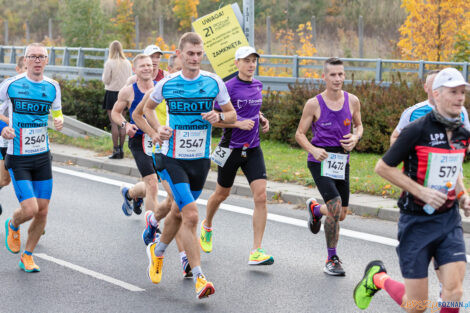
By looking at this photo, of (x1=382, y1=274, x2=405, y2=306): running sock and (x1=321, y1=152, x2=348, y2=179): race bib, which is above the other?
(x1=321, y1=152, x2=348, y2=179): race bib

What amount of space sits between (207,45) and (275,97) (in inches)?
270

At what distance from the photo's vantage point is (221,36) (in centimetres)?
1090

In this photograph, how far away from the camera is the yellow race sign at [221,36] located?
10766mm

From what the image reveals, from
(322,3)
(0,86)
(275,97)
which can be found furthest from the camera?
(322,3)

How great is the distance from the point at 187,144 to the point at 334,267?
191cm

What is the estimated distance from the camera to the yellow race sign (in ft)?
35.3

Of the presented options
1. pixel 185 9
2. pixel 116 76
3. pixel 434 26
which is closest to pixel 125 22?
pixel 185 9

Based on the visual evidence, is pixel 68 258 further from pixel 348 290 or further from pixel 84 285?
pixel 348 290

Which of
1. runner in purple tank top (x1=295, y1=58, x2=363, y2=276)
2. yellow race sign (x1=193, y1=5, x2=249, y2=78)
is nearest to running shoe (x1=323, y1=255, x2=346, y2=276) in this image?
runner in purple tank top (x1=295, y1=58, x2=363, y2=276)

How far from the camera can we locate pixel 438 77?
207 inches

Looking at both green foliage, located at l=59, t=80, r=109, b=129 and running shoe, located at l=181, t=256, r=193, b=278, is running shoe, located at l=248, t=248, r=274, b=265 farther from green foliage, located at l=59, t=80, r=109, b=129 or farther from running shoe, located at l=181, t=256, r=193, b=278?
green foliage, located at l=59, t=80, r=109, b=129

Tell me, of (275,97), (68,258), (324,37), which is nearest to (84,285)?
(68,258)

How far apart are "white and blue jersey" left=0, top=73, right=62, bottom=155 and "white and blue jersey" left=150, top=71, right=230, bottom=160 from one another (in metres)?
1.44

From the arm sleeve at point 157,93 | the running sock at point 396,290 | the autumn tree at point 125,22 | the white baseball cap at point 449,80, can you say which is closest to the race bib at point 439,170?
the white baseball cap at point 449,80
